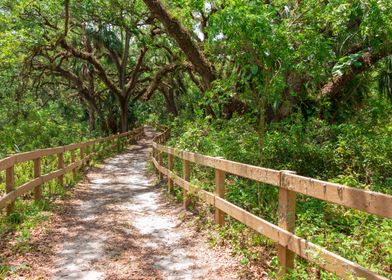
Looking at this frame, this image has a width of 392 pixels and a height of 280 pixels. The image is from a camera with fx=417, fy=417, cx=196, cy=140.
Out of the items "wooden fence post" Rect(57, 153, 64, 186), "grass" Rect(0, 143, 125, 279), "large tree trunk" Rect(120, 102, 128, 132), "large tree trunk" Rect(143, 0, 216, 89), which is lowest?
"grass" Rect(0, 143, 125, 279)

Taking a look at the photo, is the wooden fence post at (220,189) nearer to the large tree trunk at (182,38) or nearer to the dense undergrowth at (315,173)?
the dense undergrowth at (315,173)

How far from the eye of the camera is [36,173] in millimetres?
8234

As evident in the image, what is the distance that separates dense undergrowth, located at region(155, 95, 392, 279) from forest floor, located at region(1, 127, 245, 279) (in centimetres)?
60

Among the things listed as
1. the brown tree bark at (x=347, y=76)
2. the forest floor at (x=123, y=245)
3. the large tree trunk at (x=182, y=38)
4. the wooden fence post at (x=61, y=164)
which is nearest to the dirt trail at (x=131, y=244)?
the forest floor at (x=123, y=245)

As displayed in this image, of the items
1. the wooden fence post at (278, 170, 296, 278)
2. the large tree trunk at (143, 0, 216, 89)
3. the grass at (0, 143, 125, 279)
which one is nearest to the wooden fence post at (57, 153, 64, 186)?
the grass at (0, 143, 125, 279)

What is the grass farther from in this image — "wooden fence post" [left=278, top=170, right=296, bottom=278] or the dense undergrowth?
"wooden fence post" [left=278, top=170, right=296, bottom=278]

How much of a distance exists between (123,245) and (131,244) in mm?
128

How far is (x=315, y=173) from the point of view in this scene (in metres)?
8.41

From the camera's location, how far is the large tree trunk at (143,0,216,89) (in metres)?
11.4

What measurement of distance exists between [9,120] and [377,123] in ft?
46.0

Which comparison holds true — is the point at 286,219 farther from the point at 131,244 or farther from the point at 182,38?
the point at 182,38

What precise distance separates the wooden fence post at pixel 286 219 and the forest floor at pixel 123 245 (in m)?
0.81

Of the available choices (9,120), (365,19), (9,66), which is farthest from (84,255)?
(9,66)

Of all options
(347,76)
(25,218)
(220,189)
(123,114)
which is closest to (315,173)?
(220,189)
